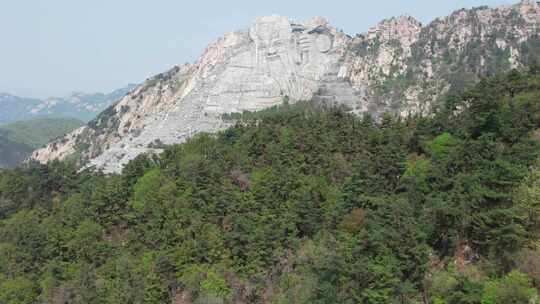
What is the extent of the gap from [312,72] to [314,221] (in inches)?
3673

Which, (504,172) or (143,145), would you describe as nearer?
(504,172)

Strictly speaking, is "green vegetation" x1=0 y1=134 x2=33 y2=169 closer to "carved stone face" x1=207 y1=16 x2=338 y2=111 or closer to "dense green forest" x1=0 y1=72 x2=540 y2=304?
"carved stone face" x1=207 y1=16 x2=338 y2=111

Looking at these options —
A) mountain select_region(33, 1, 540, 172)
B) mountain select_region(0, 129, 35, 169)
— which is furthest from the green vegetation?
mountain select_region(33, 1, 540, 172)

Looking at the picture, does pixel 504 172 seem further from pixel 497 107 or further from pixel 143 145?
pixel 143 145

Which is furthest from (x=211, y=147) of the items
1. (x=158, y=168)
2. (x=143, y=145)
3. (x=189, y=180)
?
(x=143, y=145)

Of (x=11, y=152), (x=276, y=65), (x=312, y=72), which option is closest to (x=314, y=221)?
(x=276, y=65)

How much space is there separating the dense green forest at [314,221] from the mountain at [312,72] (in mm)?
48435

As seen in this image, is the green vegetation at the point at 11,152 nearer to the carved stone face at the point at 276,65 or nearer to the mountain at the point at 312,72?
the mountain at the point at 312,72

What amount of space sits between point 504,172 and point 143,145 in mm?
79109

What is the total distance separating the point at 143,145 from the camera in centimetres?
9194

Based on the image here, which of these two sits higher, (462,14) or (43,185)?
(462,14)

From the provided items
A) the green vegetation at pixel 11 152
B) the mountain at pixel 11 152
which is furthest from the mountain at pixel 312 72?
the green vegetation at pixel 11 152

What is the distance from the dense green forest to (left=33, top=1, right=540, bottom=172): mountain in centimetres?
4844

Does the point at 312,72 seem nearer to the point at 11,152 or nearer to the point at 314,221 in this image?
the point at 314,221
